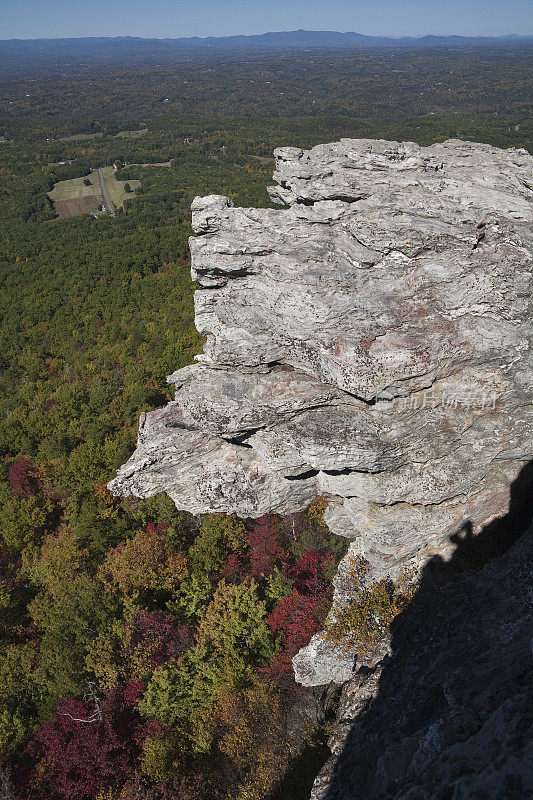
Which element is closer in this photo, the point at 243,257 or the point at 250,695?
the point at 243,257

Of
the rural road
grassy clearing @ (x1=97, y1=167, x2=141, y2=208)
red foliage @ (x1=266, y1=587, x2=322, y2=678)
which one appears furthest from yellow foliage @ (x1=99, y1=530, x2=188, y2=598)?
grassy clearing @ (x1=97, y1=167, x2=141, y2=208)

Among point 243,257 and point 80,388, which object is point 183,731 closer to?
point 243,257

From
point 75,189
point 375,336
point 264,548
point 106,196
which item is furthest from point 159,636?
point 75,189

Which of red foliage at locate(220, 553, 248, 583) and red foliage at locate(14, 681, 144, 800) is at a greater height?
red foliage at locate(220, 553, 248, 583)

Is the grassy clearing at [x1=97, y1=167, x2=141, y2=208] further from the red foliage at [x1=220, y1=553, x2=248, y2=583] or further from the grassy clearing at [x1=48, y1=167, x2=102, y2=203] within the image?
the red foliage at [x1=220, y1=553, x2=248, y2=583]

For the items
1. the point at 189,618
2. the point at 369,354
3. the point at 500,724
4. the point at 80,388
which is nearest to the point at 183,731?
the point at 189,618

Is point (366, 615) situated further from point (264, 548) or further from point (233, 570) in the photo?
point (233, 570)

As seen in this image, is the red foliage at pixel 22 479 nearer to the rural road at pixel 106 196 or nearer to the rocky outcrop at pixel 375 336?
the rocky outcrop at pixel 375 336
